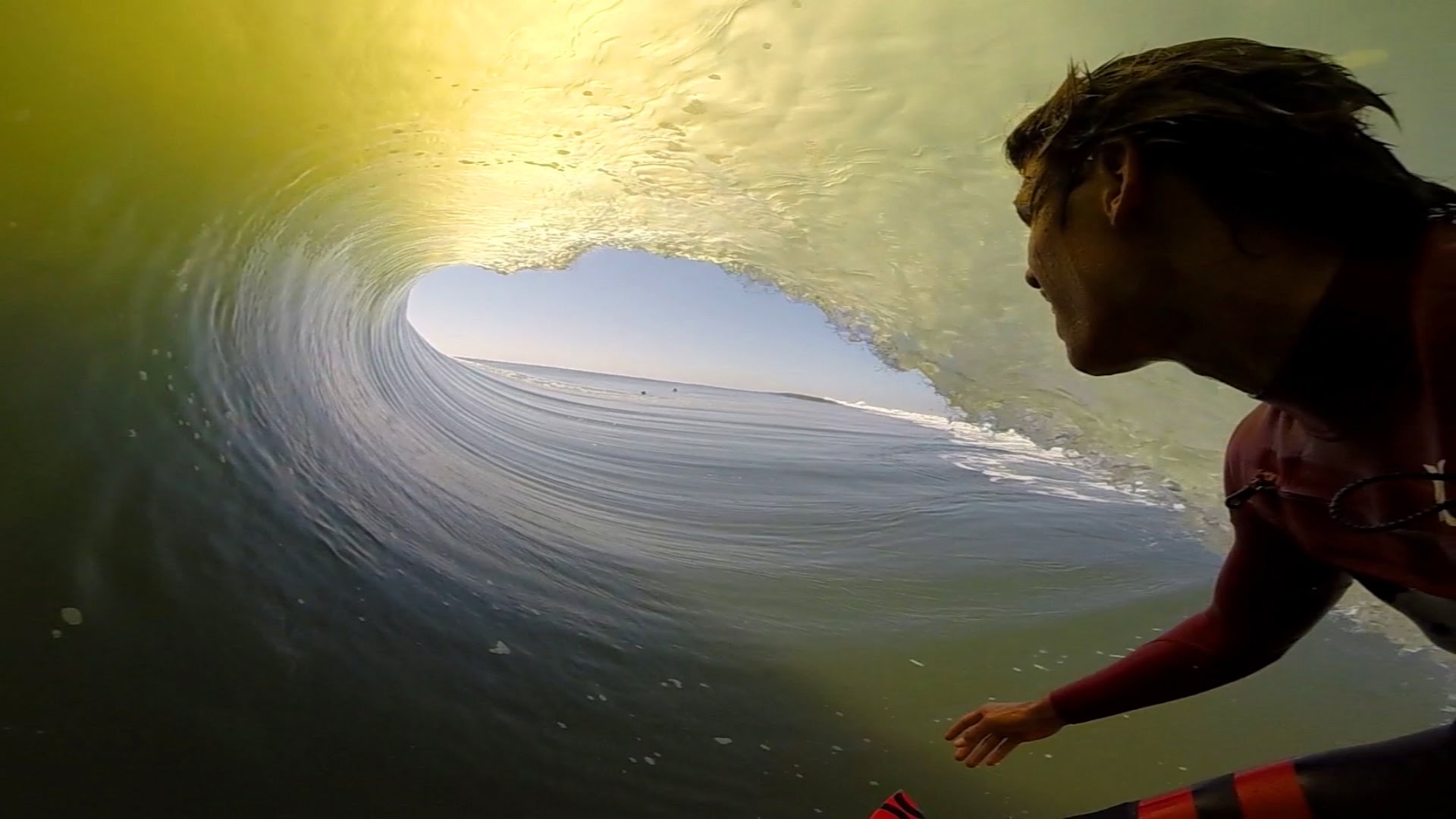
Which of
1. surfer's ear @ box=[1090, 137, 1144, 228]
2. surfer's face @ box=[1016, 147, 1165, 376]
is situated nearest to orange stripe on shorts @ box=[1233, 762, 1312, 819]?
surfer's face @ box=[1016, 147, 1165, 376]

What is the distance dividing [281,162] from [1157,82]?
5.51 feet

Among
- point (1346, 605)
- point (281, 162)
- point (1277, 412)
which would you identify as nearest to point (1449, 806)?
point (1277, 412)

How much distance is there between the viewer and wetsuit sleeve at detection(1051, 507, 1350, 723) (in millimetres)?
993

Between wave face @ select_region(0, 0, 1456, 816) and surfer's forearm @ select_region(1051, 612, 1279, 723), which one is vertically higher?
wave face @ select_region(0, 0, 1456, 816)

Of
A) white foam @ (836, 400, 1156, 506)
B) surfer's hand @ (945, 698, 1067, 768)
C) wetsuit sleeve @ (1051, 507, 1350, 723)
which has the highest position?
white foam @ (836, 400, 1156, 506)

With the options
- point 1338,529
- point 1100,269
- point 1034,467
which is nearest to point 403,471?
point 1100,269

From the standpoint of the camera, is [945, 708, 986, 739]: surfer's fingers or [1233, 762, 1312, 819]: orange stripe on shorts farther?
[945, 708, 986, 739]: surfer's fingers

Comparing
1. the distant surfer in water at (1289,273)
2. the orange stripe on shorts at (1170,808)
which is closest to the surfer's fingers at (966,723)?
the orange stripe on shorts at (1170,808)

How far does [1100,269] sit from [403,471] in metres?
2.36

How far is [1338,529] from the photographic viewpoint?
2.70ft

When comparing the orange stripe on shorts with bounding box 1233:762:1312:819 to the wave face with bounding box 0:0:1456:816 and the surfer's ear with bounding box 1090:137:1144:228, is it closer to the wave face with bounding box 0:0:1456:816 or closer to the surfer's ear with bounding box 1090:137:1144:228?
the wave face with bounding box 0:0:1456:816

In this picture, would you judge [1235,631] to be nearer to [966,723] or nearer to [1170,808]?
[1170,808]

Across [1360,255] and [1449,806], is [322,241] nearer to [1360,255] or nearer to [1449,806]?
[1360,255]

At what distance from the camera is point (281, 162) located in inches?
68.3
